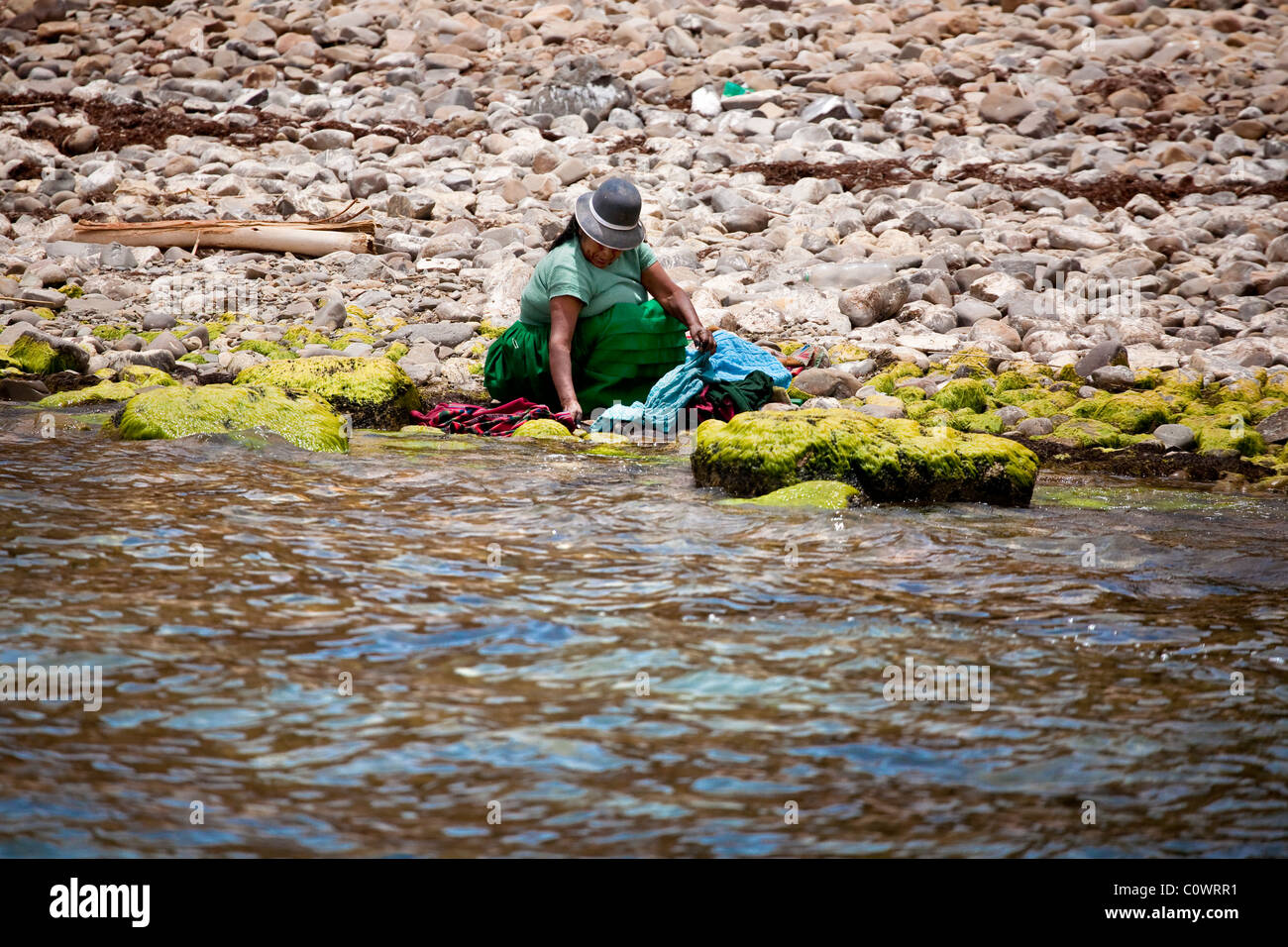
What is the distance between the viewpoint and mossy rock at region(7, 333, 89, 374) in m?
7.57

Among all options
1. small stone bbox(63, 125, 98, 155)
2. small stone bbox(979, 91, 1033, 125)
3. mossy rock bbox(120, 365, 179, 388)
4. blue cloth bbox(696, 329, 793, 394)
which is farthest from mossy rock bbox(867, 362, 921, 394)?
small stone bbox(63, 125, 98, 155)

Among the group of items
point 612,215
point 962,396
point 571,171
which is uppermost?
point 571,171

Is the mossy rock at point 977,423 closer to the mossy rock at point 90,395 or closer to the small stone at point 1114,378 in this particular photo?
the small stone at point 1114,378

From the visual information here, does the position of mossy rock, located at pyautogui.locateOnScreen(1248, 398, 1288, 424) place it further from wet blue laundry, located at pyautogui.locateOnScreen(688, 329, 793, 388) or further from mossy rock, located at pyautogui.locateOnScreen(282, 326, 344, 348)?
mossy rock, located at pyautogui.locateOnScreen(282, 326, 344, 348)

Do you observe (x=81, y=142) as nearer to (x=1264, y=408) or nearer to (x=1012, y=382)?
(x=1012, y=382)

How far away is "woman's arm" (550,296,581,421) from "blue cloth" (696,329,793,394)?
0.76m

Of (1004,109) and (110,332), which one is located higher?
(1004,109)

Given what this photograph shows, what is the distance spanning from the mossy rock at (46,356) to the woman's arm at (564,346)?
3.43m

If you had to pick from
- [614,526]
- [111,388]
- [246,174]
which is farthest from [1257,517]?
[246,174]

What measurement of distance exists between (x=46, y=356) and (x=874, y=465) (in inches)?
217

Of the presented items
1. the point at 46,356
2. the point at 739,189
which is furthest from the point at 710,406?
the point at 739,189

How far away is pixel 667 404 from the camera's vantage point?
6.58m
